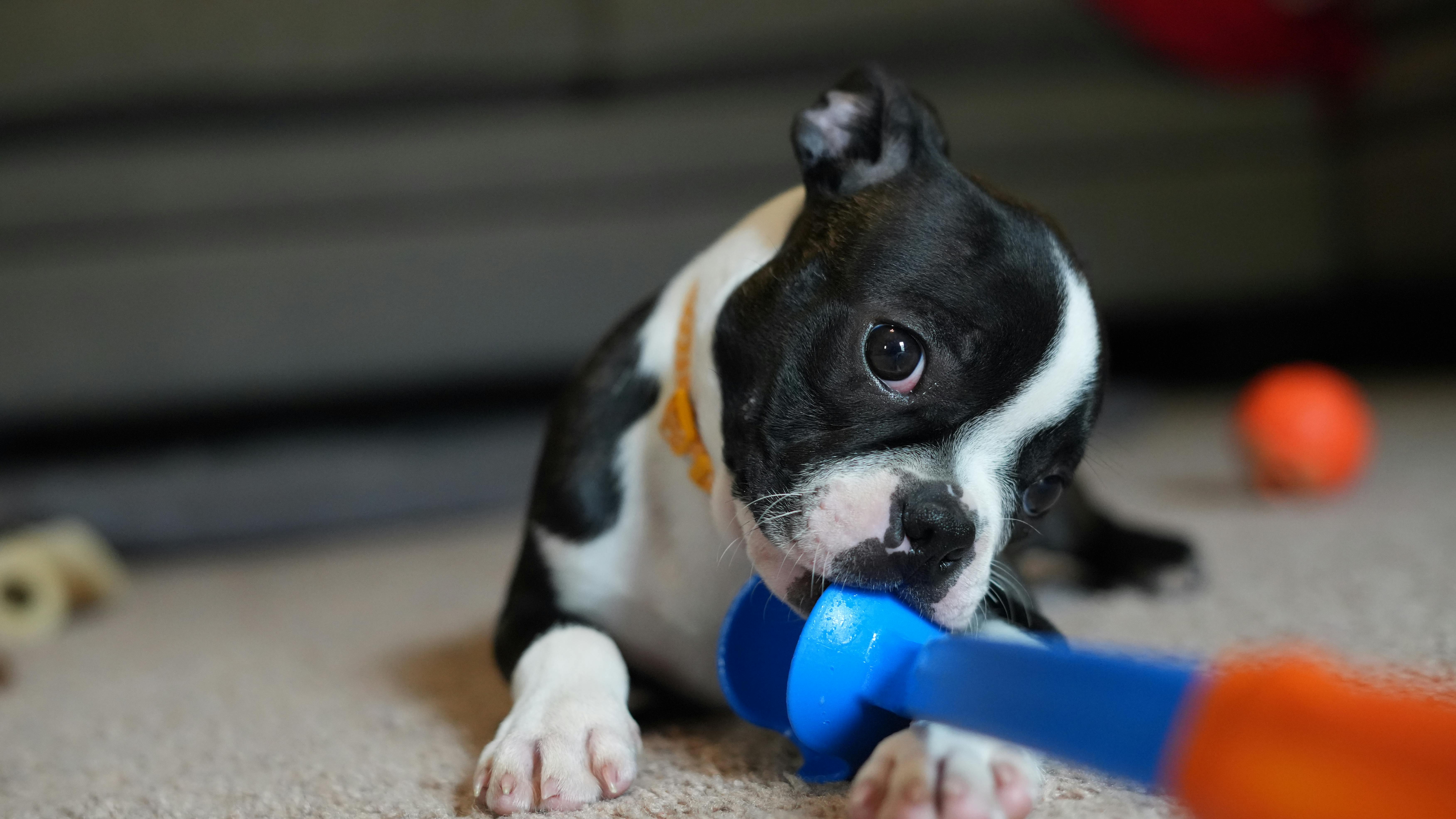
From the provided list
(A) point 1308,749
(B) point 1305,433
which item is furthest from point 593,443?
(B) point 1305,433

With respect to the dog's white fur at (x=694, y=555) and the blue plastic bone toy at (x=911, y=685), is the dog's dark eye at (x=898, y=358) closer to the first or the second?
the dog's white fur at (x=694, y=555)

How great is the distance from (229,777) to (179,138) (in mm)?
2130

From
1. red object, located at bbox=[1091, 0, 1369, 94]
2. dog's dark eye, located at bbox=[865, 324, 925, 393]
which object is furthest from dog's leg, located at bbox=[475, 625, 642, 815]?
red object, located at bbox=[1091, 0, 1369, 94]

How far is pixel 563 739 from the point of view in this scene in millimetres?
986

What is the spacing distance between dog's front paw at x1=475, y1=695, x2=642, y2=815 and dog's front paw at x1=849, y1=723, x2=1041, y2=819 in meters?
0.20

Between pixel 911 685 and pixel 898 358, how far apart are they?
0.29 meters

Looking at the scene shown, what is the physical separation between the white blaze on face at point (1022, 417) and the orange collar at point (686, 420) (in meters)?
0.25

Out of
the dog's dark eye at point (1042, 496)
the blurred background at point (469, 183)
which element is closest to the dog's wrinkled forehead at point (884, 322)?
the dog's dark eye at point (1042, 496)

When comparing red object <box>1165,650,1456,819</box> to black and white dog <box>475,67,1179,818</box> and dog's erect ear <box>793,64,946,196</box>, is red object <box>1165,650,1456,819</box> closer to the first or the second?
black and white dog <box>475,67,1179,818</box>

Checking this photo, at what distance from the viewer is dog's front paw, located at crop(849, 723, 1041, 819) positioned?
809 millimetres

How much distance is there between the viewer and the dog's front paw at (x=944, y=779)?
809 millimetres

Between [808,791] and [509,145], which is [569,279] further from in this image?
[808,791]

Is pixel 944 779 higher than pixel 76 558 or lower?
A: higher

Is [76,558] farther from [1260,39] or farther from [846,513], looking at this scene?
[1260,39]
